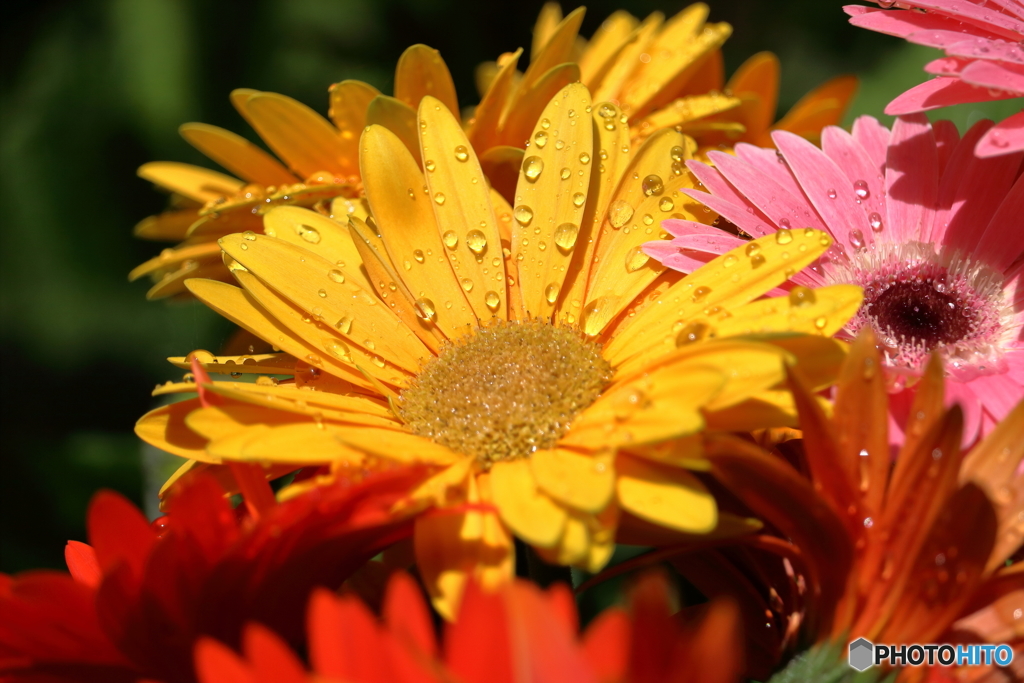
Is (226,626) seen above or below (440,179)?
below

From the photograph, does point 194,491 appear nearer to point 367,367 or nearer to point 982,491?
point 367,367

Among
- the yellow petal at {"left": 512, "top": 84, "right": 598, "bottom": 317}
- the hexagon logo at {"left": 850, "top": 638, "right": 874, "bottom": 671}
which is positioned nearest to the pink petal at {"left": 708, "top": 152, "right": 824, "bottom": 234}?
the yellow petal at {"left": 512, "top": 84, "right": 598, "bottom": 317}

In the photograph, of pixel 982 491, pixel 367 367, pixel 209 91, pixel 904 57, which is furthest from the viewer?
pixel 209 91

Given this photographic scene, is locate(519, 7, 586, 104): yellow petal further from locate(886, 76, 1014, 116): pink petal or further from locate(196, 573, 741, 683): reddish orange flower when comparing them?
locate(196, 573, 741, 683): reddish orange flower

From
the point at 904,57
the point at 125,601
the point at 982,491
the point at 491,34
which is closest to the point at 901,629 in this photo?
the point at 982,491

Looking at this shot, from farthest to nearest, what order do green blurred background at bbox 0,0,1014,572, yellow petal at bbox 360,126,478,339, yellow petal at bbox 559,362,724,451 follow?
green blurred background at bbox 0,0,1014,572, yellow petal at bbox 360,126,478,339, yellow petal at bbox 559,362,724,451

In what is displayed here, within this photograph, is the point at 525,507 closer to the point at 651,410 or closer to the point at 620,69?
the point at 651,410

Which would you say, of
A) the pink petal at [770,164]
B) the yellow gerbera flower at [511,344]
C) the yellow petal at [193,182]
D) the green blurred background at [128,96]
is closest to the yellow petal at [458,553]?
the yellow gerbera flower at [511,344]

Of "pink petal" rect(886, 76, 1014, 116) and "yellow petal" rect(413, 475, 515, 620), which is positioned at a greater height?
"pink petal" rect(886, 76, 1014, 116)
